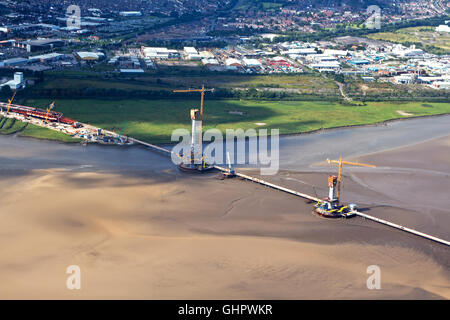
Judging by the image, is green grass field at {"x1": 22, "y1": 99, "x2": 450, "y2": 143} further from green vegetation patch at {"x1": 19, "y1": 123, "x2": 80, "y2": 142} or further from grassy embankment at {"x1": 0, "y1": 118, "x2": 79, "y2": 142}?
grassy embankment at {"x1": 0, "y1": 118, "x2": 79, "y2": 142}

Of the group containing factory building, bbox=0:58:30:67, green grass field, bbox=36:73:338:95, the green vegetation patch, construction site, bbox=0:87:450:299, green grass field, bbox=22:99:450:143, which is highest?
factory building, bbox=0:58:30:67

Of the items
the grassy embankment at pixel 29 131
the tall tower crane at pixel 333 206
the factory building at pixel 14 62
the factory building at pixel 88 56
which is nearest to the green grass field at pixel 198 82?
the factory building at pixel 14 62

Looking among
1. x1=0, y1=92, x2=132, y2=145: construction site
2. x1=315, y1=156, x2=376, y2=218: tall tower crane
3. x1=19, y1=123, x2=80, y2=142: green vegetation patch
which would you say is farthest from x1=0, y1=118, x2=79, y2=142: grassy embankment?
x1=315, y1=156, x2=376, y2=218: tall tower crane

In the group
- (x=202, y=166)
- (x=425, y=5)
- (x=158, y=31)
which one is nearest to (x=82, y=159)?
(x=202, y=166)

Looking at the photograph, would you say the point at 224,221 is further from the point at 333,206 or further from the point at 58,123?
the point at 58,123

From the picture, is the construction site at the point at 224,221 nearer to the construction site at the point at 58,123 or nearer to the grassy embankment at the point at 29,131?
the construction site at the point at 58,123

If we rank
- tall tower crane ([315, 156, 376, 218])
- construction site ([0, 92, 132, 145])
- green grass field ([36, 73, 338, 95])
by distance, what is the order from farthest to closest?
1. green grass field ([36, 73, 338, 95])
2. construction site ([0, 92, 132, 145])
3. tall tower crane ([315, 156, 376, 218])

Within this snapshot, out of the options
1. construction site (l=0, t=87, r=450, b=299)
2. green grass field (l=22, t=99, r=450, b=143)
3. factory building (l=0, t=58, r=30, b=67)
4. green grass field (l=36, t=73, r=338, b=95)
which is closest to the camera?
construction site (l=0, t=87, r=450, b=299)
